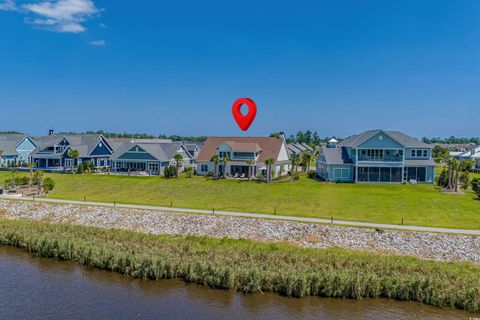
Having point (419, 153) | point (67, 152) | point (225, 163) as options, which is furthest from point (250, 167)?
point (67, 152)

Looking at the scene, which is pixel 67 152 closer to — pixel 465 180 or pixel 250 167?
pixel 250 167

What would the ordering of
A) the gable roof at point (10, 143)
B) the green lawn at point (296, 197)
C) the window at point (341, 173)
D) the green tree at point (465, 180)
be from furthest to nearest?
the gable roof at point (10, 143)
the window at point (341, 173)
the green tree at point (465, 180)
the green lawn at point (296, 197)

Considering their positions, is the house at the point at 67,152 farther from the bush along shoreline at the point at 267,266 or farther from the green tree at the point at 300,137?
the green tree at the point at 300,137

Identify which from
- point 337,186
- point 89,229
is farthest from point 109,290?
point 337,186

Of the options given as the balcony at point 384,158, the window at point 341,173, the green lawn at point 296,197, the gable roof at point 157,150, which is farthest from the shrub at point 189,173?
the balcony at point 384,158

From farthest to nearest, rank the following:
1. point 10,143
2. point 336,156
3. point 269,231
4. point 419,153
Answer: point 10,143
point 336,156
point 419,153
point 269,231

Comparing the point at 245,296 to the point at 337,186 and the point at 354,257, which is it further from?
the point at 337,186
